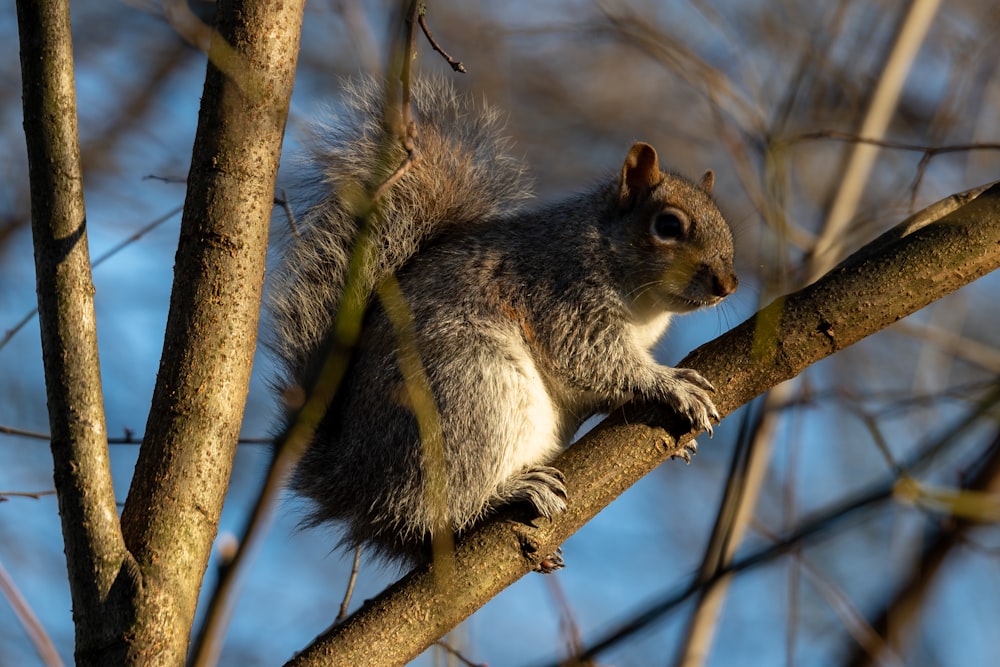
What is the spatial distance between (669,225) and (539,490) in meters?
1.18

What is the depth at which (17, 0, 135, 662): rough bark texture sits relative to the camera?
1.98 metres

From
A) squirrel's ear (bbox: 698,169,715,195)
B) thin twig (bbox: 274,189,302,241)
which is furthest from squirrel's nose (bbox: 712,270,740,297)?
thin twig (bbox: 274,189,302,241)

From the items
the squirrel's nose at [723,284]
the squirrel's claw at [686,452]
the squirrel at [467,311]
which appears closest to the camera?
the squirrel's claw at [686,452]

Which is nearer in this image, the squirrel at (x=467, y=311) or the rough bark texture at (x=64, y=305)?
the rough bark texture at (x=64, y=305)

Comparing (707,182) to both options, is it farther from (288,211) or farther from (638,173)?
(288,211)

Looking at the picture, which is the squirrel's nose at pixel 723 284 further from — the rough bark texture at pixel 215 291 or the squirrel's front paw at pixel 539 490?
the rough bark texture at pixel 215 291

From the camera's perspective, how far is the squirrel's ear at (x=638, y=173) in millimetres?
3510

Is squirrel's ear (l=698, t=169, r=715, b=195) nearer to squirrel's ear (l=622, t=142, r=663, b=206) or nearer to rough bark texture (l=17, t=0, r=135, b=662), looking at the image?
squirrel's ear (l=622, t=142, r=663, b=206)

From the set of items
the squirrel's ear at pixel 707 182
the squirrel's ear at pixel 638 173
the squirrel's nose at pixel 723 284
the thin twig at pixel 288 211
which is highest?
the squirrel's ear at pixel 707 182

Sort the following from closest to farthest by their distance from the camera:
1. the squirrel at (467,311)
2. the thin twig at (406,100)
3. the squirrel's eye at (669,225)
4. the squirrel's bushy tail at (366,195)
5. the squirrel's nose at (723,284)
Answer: the thin twig at (406,100) → the squirrel at (467,311) → the squirrel's bushy tail at (366,195) → the squirrel's nose at (723,284) → the squirrel's eye at (669,225)

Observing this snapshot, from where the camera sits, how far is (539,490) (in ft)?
8.75

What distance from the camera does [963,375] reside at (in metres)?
5.63

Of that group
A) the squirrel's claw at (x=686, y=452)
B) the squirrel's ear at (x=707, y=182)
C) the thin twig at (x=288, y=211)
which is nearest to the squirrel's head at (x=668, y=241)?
the squirrel's ear at (x=707, y=182)

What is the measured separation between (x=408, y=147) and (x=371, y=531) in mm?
1451
